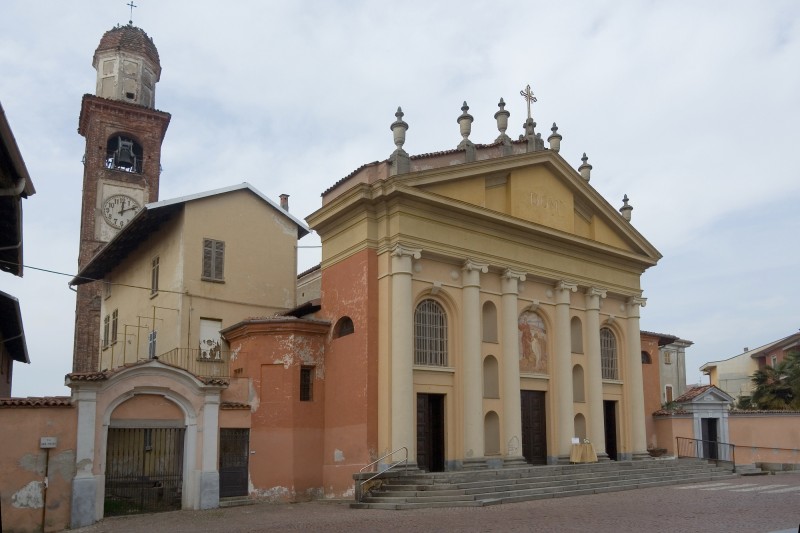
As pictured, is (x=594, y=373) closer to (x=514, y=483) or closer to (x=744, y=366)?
(x=514, y=483)

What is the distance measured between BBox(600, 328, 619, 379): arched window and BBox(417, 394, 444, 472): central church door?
301 inches

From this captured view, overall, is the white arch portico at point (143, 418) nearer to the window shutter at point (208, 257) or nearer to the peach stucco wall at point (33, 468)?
the peach stucco wall at point (33, 468)

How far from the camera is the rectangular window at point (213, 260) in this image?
24.9 m

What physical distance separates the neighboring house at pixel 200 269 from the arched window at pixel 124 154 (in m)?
8.71

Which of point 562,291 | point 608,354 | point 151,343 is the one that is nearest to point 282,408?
point 151,343

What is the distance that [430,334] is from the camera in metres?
21.4

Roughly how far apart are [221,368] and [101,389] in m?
7.11

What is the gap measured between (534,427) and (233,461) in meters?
9.18

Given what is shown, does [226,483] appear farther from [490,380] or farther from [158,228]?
[158,228]

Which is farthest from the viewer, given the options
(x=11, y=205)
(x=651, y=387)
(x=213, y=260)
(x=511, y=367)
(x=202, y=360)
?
(x=651, y=387)

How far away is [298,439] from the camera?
66.9 feet

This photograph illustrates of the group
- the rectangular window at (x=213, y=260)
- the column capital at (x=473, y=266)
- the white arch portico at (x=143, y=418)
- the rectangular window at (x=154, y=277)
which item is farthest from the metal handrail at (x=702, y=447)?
the rectangular window at (x=154, y=277)

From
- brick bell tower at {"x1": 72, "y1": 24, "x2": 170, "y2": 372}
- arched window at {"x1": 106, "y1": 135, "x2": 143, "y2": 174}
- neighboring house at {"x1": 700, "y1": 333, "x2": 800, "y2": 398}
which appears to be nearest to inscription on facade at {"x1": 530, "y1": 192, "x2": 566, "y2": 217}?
brick bell tower at {"x1": 72, "y1": 24, "x2": 170, "y2": 372}

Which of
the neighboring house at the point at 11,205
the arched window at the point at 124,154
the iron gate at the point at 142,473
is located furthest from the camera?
the arched window at the point at 124,154
